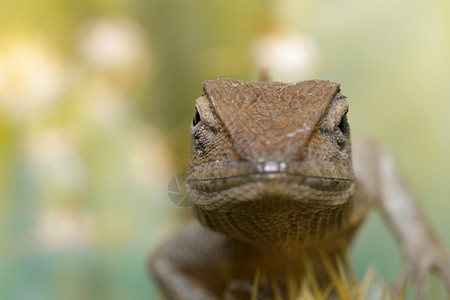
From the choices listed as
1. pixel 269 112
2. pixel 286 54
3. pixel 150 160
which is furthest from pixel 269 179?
pixel 150 160

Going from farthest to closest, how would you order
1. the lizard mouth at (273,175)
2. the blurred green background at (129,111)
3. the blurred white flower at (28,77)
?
the blurred white flower at (28,77)
the blurred green background at (129,111)
the lizard mouth at (273,175)

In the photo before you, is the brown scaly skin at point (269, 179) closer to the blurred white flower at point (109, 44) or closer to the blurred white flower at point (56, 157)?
the blurred white flower at point (56, 157)

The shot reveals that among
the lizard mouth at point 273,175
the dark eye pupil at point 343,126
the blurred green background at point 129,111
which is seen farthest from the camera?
the blurred green background at point 129,111

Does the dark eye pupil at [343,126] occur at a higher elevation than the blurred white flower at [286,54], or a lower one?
lower

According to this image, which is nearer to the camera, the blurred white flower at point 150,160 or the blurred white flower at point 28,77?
the blurred white flower at point 28,77

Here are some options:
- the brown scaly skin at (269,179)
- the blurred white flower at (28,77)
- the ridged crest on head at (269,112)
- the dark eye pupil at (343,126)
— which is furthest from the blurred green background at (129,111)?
the ridged crest on head at (269,112)

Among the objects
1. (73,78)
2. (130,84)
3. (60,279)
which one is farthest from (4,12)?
(60,279)

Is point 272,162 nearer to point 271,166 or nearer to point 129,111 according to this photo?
point 271,166

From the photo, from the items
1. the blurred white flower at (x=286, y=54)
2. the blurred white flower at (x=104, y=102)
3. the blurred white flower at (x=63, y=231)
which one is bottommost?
the blurred white flower at (x=63, y=231)
